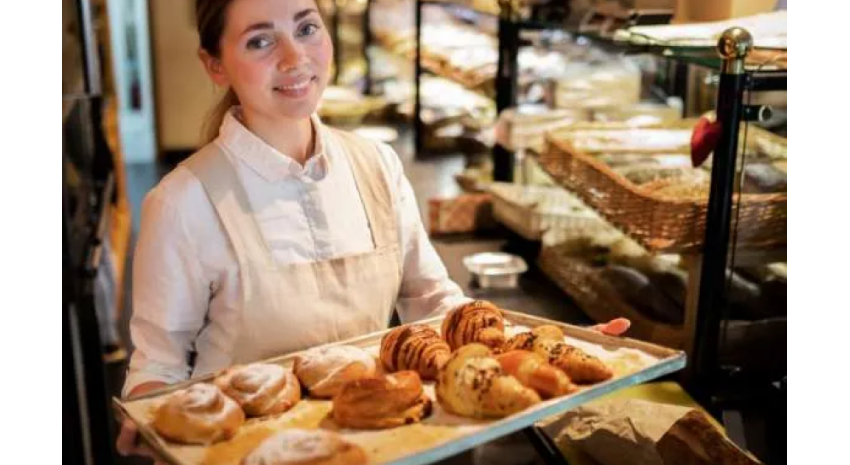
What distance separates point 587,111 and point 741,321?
3.86 ft

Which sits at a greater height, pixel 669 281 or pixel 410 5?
pixel 410 5

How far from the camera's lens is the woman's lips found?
1.24 m

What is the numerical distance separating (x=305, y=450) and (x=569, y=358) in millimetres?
330

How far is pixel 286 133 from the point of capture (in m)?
1.34

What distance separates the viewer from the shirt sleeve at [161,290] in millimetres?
1277

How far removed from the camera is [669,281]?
2.29 metres

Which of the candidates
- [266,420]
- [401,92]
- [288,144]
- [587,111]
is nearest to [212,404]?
[266,420]

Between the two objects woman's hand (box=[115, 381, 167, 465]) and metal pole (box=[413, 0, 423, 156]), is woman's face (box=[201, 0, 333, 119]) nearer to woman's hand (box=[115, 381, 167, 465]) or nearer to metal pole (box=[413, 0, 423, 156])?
woman's hand (box=[115, 381, 167, 465])

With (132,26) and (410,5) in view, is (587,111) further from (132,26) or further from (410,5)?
(132,26)

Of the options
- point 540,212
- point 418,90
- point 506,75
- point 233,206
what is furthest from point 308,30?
point 418,90

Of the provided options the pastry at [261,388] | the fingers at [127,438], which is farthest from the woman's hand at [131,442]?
the pastry at [261,388]

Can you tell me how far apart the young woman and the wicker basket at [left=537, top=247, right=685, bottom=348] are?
87 cm

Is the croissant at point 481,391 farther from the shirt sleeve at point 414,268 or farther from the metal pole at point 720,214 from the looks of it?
the metal pole at point 720,214

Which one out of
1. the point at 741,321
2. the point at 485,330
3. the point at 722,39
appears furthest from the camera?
the point at 741,321
